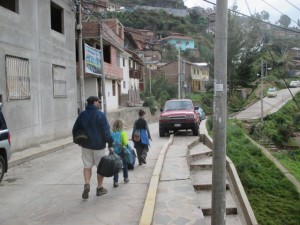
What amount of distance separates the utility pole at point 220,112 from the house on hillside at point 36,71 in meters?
8.40

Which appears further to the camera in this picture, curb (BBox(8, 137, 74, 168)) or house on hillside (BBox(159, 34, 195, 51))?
house on hillside (BBox(159, 34, 195, 51))

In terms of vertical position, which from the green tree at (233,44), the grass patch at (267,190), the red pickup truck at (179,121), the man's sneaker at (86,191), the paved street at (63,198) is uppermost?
the green tree at (233,44)

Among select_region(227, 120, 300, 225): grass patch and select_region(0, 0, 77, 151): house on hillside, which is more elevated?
select_region(0, 0, 77, 151): house on hillside

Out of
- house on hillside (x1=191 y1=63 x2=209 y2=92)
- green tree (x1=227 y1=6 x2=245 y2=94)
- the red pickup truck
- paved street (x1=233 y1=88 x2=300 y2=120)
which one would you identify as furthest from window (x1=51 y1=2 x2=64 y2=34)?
house on hillside (x1=191 y1=63 x2=209 y2=92)

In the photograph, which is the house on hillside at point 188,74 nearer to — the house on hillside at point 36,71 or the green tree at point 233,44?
the green tree at point 233,44

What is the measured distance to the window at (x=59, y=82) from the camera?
1688cm

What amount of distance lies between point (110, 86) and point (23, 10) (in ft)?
74.0

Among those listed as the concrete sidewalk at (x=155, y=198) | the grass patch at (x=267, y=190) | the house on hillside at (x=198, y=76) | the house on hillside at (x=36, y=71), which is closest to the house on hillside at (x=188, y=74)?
the house on hillside at (x=198, y=76)

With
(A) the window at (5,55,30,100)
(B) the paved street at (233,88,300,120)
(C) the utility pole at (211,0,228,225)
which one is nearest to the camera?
(C) the utility pole at (211,0,228,225)

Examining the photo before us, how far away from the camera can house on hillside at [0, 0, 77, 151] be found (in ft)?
41.6

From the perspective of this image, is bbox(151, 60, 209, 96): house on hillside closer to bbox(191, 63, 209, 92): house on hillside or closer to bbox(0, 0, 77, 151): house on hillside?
bbox(191, 63, 209, 92): house on hillside

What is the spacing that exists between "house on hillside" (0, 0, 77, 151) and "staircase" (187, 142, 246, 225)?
597 centimetres

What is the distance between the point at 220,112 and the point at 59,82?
12938 mm

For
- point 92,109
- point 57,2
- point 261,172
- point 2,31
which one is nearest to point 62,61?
point 57,2
